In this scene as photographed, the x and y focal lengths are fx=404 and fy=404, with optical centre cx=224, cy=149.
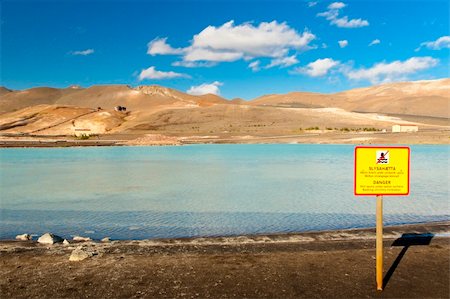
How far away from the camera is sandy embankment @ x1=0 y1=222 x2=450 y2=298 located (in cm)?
667

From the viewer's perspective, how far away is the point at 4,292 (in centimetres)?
671

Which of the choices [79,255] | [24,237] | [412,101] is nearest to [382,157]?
[79,255]

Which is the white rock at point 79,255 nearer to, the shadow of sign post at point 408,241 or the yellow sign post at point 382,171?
the yellow sign post at point 382,171

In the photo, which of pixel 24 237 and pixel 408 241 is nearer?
pixel 408 241

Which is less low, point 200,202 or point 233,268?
point 233,268

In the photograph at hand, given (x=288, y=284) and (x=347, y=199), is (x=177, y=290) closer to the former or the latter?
(x=288, y=284)

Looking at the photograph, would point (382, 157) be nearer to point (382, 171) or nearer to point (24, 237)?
point (382, 171)

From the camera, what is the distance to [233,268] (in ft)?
25.3

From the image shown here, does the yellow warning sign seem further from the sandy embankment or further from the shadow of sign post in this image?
the shadow of sign post

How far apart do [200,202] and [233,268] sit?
30.1 ft

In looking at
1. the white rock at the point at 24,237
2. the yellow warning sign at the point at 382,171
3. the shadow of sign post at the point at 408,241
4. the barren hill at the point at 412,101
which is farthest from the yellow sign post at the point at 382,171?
the barren hill at the point at 412,101

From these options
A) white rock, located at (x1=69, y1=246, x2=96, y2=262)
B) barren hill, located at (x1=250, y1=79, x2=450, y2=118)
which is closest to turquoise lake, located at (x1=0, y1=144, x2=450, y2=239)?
white rock, located at (x1=69, y1=246, x2=96, y2=262)

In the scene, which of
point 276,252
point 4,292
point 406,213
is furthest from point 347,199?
point 4,292

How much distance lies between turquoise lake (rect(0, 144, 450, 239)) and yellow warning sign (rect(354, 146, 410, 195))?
221 inches
